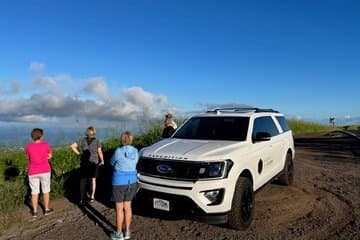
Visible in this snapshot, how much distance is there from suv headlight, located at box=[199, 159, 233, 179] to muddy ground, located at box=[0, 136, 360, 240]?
0.93 m

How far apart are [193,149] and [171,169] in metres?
0.56

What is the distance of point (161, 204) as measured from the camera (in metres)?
6.18

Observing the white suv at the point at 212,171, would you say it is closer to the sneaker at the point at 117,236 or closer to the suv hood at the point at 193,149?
the suv hood at the point at 193,149

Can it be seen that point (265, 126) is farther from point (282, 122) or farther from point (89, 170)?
point (89, 170)

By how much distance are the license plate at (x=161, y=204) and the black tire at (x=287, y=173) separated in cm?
395

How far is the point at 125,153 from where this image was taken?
6020 mm

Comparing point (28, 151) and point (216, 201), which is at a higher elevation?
point (28, 151)

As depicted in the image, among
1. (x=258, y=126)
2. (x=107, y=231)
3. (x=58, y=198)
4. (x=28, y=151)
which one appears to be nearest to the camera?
(x=107, y=231)

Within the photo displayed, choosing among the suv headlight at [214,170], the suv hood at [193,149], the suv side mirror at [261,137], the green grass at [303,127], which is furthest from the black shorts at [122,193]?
the green grass at [303,127]

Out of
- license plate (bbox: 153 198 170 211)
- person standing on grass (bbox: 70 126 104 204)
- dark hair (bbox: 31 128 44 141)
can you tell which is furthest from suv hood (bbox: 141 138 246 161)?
dark hair (bbox: 31 128 44 141)

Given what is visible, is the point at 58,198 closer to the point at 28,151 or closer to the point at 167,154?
the point at 28,151

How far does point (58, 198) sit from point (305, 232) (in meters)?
5.40

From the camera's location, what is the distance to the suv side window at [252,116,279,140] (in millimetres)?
7844

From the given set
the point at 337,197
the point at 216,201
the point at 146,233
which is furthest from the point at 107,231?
the point at 337,197
